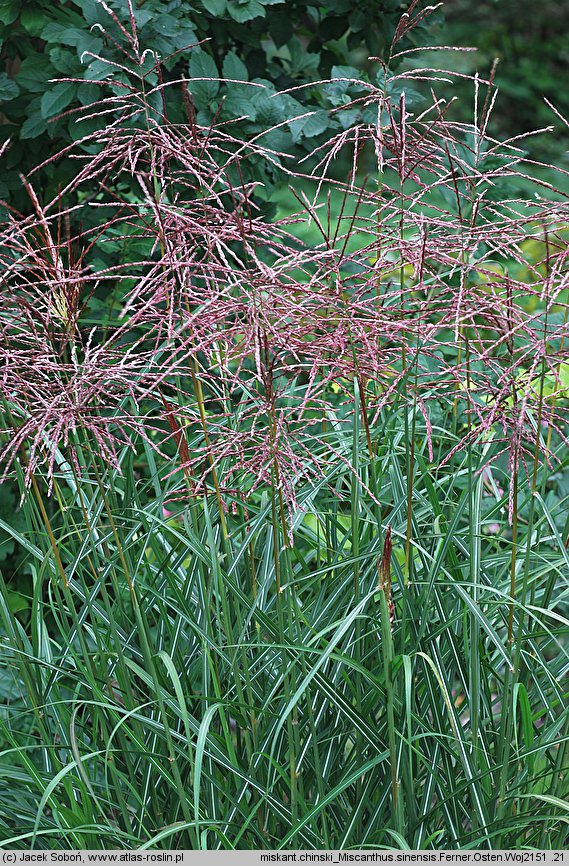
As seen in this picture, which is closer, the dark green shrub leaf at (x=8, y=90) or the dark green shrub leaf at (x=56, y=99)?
the dark green shrub leaf at (x=56, y=99)

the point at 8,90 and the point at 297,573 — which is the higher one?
the point at 8,90

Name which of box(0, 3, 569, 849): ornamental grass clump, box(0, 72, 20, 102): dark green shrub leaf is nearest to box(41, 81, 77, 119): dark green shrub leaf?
box(0, 72, 20, 102): dark green shrub leaf

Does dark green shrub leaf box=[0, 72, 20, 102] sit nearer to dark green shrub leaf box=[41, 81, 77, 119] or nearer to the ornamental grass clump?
dark green shrub leaf box=[41, 81, 77, 119]

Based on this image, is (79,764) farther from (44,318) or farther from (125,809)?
(44,318)

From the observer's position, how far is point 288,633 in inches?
73.7

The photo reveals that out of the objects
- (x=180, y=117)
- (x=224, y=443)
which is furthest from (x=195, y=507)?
(x=180, y=117)

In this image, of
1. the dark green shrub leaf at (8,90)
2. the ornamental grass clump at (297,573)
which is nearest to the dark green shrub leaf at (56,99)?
the dark green shrub leaf at (8,90)

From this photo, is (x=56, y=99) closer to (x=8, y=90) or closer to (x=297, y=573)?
(x=8, y=90)

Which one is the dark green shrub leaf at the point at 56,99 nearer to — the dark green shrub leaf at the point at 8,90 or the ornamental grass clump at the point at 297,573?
the dark green shrub leaf at the point at 8,90

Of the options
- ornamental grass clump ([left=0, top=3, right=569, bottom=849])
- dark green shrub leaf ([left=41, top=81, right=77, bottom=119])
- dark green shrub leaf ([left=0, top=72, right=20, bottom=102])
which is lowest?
ornamental grass clump ([left=0, top=3, right=569, bottom=849])

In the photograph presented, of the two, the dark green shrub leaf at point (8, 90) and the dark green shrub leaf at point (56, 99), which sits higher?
the dark green shrub leaf at point (8, 90)

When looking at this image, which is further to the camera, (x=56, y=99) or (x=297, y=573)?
(x=56, y=99)

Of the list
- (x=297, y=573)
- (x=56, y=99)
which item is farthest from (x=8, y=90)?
(x=297, y=573)
